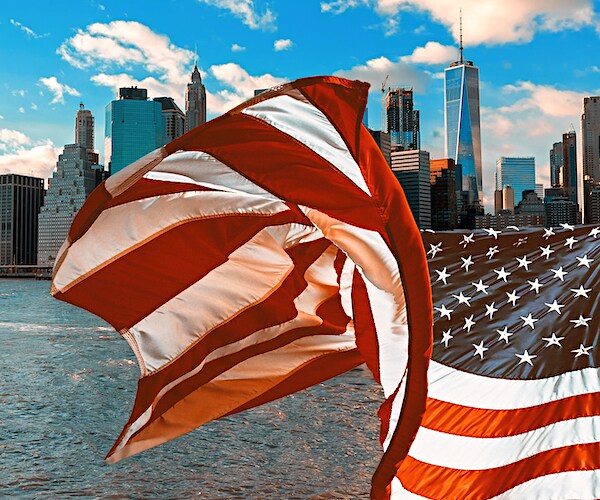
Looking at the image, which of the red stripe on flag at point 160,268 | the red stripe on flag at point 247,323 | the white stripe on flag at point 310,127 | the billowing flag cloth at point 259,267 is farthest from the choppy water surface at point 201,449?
the white stripe on flag at point 310,127

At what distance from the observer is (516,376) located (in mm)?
3832

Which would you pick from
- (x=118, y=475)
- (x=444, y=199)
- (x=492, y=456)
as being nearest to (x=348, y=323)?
(x=492, y=456)

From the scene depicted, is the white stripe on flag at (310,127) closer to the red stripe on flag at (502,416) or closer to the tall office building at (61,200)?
the red stripe on flag at (502,416)

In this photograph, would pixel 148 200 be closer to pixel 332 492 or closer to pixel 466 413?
pixel 466 413

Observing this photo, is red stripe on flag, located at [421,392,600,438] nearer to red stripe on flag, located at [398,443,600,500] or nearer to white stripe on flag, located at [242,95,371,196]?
red stripe on flag, located at [398,443,600,500]

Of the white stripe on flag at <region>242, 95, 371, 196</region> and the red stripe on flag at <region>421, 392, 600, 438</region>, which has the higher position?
the white stripe on flag at <region>242, 95, 371, 196</region>

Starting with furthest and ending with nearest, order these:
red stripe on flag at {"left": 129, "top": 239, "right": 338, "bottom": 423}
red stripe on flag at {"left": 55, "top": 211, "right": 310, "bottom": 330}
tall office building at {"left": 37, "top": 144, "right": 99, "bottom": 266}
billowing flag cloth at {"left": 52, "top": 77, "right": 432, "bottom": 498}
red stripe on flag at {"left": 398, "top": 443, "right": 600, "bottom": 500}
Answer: tall office building at {"left": 37, "top": 144, "right": 99, "bottom": 266}
red stripe on flag at {"left": 129, "top": 239, "right": 338, "bottom": 423}
red stripe on flag at {"left": 55, "top": 211, "right": 310, "bottom": 330}
red stripe on flag at {"left": 398, "top": 443, "right": 600, "bottom": 500}
billowing flag cloth at {"left": 52, "top": 77, "right": 432, "bottom": 498}

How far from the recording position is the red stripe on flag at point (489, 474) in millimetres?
3613

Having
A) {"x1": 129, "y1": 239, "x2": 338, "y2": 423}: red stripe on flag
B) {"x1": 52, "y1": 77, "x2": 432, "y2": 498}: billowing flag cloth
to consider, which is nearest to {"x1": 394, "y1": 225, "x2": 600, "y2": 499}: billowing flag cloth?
{"x1": 52, "y1": 77, "x2": 432, "y2": 498}: billowing flag cloth

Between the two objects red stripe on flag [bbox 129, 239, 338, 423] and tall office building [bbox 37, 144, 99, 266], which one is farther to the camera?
tall office building [bbox 37, 144, 99, 266]

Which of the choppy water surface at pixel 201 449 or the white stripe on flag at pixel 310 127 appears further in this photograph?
the choppy water surface at pixel 201 449

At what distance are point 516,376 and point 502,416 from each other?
0.82 feet

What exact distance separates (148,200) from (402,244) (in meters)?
1.57

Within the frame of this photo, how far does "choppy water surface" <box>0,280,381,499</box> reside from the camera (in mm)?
6004
